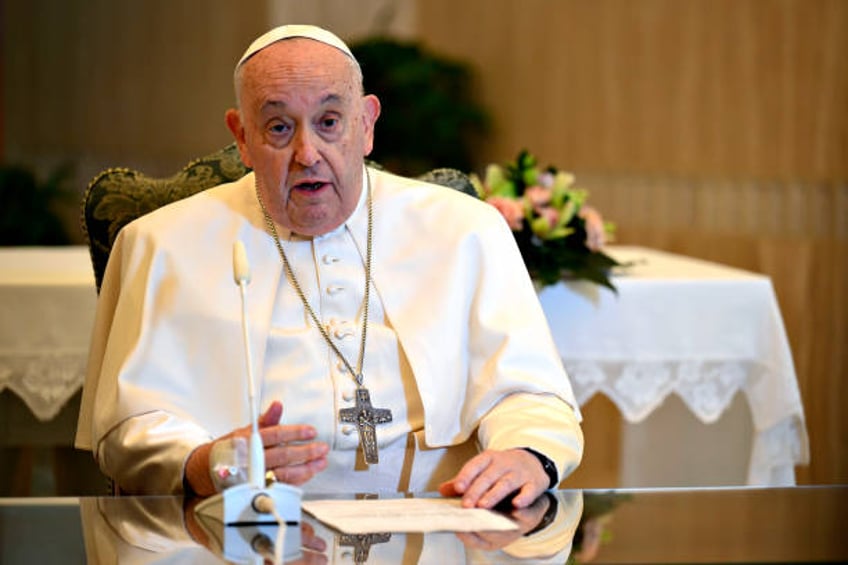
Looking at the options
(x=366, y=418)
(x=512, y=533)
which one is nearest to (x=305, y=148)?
(x=366, y=418)

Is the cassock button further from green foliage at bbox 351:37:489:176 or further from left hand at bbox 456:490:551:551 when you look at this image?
green foliage at bbox 351:37:489:176

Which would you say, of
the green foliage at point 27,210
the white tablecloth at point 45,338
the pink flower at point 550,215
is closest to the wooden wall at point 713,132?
the pink flower at point 550,215

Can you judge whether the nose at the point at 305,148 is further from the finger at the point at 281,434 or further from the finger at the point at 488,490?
the finger at the point at 488,490

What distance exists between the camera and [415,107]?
36.6 ft

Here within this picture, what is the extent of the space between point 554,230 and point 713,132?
12.0ft

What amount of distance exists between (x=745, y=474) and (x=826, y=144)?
259 centimetres

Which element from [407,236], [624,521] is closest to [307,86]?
[407,236]

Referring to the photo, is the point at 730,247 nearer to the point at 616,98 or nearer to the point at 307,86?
the point at 616,98

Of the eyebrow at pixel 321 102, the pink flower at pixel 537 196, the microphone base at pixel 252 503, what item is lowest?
the microphone base at pixel 252 503

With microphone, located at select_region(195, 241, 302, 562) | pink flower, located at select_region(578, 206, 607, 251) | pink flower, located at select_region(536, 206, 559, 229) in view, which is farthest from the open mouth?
pink flower, located at select_region(578, 206, 607, 251)

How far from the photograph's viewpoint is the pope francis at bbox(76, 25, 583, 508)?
323 centimetres

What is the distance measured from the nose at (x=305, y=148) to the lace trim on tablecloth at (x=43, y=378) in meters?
1.81

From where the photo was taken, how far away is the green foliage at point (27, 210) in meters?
11.2

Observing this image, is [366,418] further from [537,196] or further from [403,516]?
[537,196]
